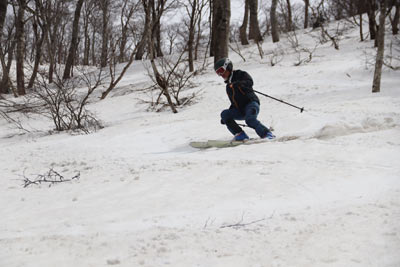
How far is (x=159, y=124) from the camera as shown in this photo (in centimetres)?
692

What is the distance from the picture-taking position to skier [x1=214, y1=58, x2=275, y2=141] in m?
5.01

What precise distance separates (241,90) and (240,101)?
19 centimetres

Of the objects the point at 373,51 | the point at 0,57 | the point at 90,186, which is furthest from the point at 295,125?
the point at 0,57

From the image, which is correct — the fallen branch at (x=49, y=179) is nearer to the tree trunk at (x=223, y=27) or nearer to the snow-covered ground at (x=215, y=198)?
the snow-covered ground at (x=215, y=198)

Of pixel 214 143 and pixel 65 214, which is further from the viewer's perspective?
pixel 214 143

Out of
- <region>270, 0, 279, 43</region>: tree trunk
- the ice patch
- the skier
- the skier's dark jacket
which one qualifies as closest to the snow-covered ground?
the ice patch

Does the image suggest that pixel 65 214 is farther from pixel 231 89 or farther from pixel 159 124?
pixel 159 124

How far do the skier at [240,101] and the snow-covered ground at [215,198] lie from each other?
0.49m

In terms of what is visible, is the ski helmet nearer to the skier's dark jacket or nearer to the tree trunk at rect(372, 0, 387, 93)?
the skier's dark jacket

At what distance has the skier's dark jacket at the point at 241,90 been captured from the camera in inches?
200

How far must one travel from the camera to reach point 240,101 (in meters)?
5.20

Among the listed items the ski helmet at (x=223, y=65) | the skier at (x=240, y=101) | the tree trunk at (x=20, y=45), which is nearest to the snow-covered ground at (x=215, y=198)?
the skier at (x=240, y=101)

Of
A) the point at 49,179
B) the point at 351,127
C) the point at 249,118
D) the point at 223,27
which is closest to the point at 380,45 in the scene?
the point at 351,127

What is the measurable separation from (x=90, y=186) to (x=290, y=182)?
1.87 metres
